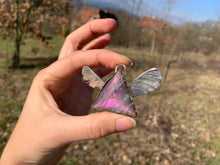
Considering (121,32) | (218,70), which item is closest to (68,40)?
(121,32)

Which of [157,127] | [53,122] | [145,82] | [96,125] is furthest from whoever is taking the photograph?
[157,127]

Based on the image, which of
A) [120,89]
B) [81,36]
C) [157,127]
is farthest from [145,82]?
[157,127]

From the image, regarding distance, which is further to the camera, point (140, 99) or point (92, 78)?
point (140, 99)

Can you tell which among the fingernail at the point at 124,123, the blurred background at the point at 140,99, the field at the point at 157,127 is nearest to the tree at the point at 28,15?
A: the blurred background at the point at 140,99

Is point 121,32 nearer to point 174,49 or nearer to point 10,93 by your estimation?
point 174,49

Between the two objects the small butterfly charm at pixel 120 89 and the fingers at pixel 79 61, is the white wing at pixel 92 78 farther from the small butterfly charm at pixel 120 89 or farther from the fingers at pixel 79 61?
the fingers at pixel 79 61

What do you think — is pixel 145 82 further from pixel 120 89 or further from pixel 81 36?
pixel 81 36

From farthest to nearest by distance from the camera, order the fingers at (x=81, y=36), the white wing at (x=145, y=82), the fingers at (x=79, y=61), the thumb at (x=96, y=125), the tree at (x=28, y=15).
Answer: the tree at (x=28, y=15), the fingers at (x=81, y=36), the fingers at (x=79, y=61), the white wing at (x=145, y=82), the thumb at (x=96, y=125)
